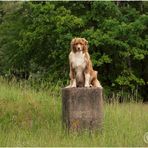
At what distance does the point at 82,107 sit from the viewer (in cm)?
1043

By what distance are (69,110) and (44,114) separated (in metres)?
2.03

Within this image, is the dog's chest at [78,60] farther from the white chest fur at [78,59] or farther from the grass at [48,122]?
the grass at [48,122]

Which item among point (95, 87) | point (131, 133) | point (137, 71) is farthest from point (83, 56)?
point (137, 71)

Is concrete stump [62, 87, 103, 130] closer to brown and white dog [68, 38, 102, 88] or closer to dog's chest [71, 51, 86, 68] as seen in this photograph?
brown and white dog [68, 38, 102, 88]

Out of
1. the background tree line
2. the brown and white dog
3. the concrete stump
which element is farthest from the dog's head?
the background tree line

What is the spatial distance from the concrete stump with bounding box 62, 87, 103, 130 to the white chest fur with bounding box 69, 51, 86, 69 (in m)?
0.49

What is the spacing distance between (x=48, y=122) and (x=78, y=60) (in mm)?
1962

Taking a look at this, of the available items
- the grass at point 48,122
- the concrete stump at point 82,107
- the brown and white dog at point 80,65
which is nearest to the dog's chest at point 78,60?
the brown and white dog at point 80,65

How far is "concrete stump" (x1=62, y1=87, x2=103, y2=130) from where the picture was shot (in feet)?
34.1

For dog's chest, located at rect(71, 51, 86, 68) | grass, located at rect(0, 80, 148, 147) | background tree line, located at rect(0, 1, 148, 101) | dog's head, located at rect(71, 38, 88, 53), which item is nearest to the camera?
grass, located at rect(0, 80, 148, 147)

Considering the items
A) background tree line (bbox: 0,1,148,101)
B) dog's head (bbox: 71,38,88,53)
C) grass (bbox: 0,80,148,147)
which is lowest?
grass (bbox: 0,80,148,147)

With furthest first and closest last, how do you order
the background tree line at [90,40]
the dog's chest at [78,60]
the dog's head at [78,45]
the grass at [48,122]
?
the background tree line at [90,40] < the dog's chest at [78,60] < the dog's head at [78,45] < the grass at [48,122]

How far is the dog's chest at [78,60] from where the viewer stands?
10453 millimetres

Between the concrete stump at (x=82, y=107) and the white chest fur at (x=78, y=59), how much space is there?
495 millimetres
